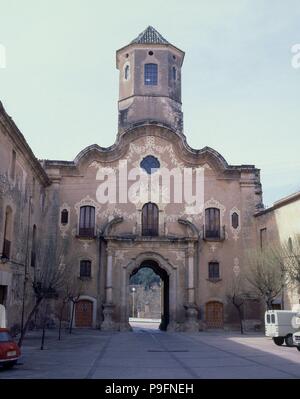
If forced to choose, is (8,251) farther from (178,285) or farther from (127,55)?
(127,55)

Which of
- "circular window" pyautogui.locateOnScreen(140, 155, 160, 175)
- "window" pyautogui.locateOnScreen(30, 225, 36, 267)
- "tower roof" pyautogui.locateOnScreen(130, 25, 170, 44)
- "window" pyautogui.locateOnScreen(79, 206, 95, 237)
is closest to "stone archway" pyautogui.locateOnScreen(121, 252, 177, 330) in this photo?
"window" pyautogui.locateOnScreen(79, 206, 95, 237)

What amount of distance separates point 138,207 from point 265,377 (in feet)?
71.5

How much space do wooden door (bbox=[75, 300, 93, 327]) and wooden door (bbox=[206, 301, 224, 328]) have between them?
Result: 7831mm

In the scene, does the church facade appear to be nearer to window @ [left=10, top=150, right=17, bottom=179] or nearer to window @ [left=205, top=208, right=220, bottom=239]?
window @ [left=205, top=208, right=220, bottom=239]

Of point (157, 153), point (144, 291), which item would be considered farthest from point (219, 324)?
point (144, 291)

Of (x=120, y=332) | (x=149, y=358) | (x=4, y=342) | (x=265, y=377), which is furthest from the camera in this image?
(x=120, y=332)

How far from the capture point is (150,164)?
34.5 meters

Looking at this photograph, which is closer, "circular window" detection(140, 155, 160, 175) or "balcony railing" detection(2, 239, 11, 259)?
"balcony railing" detection(2, 239, 11, 259)

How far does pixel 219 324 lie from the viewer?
107ft

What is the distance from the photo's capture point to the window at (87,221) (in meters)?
33.2

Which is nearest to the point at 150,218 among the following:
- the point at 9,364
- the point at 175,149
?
the point at 175,149

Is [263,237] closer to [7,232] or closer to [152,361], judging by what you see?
[7,232]

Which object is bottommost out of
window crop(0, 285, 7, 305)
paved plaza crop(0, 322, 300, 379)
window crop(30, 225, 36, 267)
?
paved plaza crop(0, 322, 300, 379)

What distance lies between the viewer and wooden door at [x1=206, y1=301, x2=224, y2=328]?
107 ft
